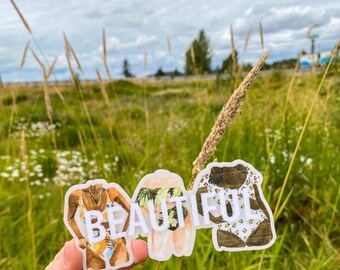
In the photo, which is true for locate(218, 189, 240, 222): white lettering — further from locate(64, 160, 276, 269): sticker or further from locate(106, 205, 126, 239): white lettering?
locate(106, 205, 126, 239): white lettering

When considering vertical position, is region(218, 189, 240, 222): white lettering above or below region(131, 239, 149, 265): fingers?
above

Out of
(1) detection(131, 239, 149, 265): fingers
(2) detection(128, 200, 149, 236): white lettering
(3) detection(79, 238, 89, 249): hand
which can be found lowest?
(1) detection(131, 239, 149, 265): fingers

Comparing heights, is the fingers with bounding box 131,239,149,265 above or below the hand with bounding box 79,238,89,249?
below

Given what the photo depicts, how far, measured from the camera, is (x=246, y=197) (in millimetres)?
555

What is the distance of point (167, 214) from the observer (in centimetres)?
54

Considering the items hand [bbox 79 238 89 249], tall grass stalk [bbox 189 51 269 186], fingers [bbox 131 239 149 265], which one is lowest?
fingers [bbox 131 239 149 265]

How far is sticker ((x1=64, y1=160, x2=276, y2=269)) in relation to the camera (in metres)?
0.53

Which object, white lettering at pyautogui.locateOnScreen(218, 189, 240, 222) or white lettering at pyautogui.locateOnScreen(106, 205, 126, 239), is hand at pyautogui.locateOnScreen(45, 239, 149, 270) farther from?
white lettering at pyautogui.locateOnScreen(218, 189, 240, 222)

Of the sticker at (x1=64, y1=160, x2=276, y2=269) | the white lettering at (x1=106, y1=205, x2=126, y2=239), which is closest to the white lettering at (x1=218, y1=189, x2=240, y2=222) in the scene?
the sticker at (x1=64, y1=160, x2=276, y2=269)

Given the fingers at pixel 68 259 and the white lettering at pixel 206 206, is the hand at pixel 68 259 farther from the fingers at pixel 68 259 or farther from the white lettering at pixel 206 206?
the white lettering at pixel 206 206

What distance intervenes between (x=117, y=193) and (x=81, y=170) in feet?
9.33

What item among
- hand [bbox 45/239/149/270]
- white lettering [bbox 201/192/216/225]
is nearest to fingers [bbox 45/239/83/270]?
hand [bbox 45/239/149/270]

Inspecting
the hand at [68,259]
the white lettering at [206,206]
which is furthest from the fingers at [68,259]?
the white lettering at [206,206]

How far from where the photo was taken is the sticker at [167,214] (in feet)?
1.72
